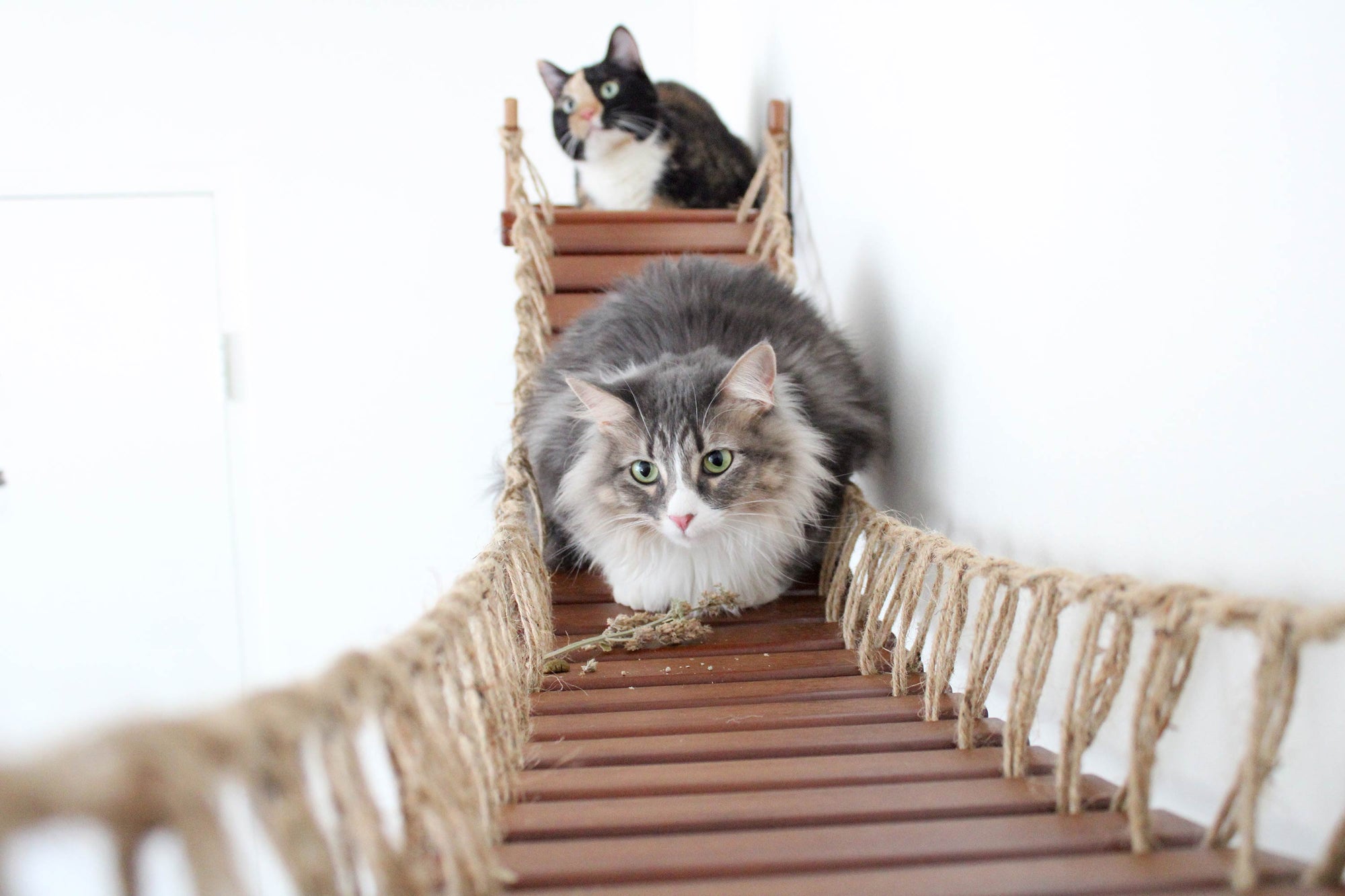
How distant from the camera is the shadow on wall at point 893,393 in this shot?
1.38 meters

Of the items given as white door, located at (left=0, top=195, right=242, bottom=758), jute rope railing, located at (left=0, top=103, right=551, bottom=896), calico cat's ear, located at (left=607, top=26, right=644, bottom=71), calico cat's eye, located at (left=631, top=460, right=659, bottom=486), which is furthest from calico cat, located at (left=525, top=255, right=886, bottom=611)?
white door, located at (left=0, top=195, right=242, bottom=758)

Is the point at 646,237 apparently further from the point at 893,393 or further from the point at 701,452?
the point at 701,452

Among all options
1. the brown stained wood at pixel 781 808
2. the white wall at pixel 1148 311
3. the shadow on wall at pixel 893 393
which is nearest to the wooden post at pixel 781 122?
the shadow on wall at pixel 893 393

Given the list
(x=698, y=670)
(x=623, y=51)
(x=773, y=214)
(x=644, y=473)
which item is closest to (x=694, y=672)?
(x=698, y=670)

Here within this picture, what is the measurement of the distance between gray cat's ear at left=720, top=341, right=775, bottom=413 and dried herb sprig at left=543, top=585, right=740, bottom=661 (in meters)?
0.27

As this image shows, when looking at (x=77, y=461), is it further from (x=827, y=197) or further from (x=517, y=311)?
(x=827, y=197)

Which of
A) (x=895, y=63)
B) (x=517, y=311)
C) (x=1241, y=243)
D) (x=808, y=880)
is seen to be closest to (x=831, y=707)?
(x=808, y=880)

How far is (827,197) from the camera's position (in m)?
1.90

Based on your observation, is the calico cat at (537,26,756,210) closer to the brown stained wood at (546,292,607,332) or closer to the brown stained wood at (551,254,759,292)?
the brown stained wood at (551,254,759,292)

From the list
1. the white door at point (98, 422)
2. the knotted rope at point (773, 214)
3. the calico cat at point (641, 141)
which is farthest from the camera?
the white door at point (98, 422)

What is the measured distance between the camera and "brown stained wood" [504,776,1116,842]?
665 mm

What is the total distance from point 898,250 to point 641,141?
1072 mm

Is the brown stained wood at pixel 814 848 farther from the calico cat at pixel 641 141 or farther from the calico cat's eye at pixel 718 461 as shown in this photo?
the calico cat at pixel 641 141

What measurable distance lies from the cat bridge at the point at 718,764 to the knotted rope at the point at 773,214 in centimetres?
97
